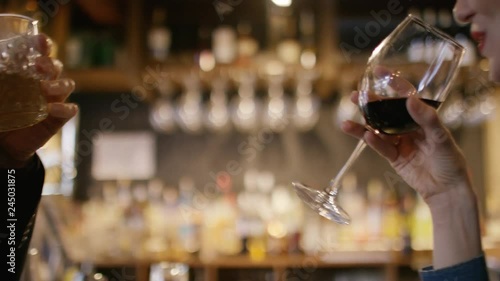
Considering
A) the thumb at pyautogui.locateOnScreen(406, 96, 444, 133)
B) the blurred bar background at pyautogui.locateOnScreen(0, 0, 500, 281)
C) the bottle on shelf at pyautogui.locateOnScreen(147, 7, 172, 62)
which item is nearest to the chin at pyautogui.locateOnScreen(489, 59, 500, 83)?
the thumb at pyautogui.locateOnScreen(406, 96, 444, 133)

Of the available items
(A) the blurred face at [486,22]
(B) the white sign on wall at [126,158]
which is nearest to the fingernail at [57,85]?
(A) the blurred face at [486,22]

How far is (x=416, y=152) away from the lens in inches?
36.9

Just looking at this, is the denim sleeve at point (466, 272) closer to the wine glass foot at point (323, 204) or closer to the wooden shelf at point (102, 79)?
the wine glass foot at point (323, 204)

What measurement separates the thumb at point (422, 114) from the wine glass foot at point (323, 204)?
8.1 inches

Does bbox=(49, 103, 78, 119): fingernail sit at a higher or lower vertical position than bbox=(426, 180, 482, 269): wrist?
higher

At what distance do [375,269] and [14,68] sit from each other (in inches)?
86.4

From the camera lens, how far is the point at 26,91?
0.79m

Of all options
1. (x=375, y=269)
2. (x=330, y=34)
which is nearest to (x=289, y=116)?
(x=330, y=34)

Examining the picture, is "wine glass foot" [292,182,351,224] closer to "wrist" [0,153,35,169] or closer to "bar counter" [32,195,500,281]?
"wrist" [0,153,35,169]

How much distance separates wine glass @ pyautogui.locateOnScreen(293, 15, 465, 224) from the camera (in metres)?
0.91

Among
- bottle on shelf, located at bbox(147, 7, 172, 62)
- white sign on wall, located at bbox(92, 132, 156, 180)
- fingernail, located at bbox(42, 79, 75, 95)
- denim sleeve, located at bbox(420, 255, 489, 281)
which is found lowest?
denim sleeve, located at bbox(420, 255, 489, 281)

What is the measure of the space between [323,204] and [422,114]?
0.84ft

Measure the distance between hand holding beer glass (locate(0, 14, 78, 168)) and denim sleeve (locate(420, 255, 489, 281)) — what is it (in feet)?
1.88

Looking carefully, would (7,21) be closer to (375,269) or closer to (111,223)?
(111,223)
